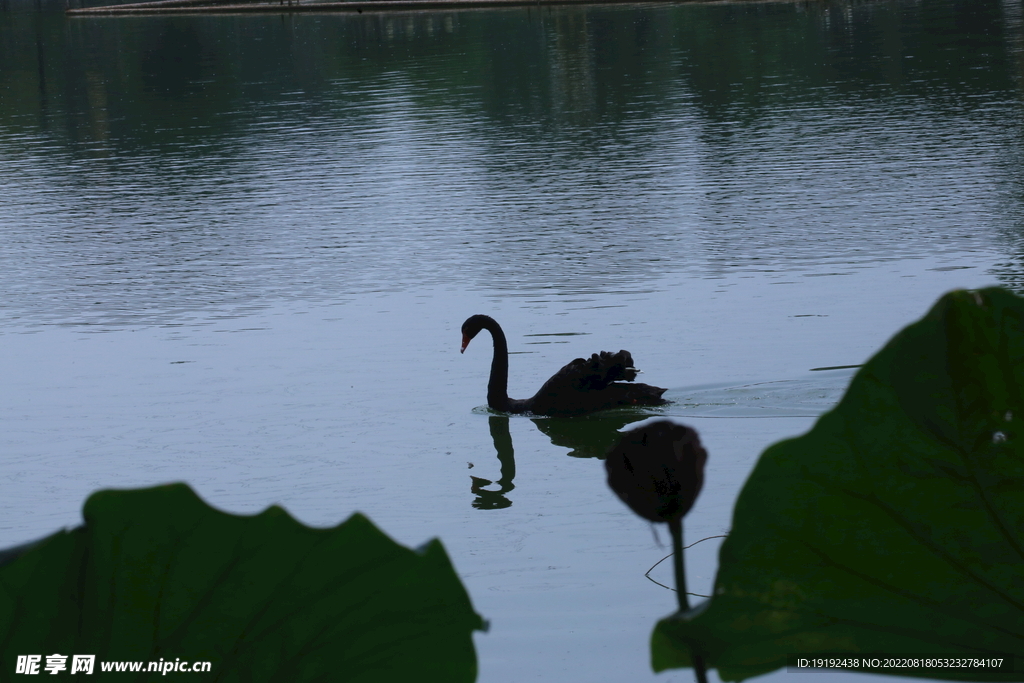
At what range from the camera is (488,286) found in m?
13.8

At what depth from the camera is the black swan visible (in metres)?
9.98

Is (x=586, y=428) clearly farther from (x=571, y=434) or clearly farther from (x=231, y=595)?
(x=231, y=595)

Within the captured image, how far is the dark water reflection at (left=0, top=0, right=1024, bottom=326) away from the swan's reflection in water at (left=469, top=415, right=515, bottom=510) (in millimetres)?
3181

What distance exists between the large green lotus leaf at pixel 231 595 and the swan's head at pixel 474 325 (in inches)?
388

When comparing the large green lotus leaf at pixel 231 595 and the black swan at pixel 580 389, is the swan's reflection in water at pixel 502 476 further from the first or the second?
the large green lotus leaf at pixel 231 595

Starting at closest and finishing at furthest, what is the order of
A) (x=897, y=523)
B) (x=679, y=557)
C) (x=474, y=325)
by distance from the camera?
(x=679, y=557) → (x=897, y=523) → (x=474, y=325)

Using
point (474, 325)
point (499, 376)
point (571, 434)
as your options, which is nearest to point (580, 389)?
point (571, 434)

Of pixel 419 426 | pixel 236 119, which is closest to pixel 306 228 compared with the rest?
pixel 419 426

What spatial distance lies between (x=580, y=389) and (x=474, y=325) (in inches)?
51.3

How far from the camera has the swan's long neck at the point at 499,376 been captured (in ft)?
34.8

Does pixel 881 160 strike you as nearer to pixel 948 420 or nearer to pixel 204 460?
pixel 204 460

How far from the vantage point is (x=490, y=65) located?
4047 centimetres

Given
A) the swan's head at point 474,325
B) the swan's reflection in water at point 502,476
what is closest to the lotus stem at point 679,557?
the swan's reflection in water at point 502,476

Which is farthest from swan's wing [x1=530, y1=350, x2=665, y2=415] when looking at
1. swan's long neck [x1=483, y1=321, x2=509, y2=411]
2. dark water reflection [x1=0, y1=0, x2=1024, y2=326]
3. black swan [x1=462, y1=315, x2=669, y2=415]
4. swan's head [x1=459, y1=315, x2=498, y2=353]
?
dark water reflection [x1=0, y1=0, x2=1024, y2=326]
